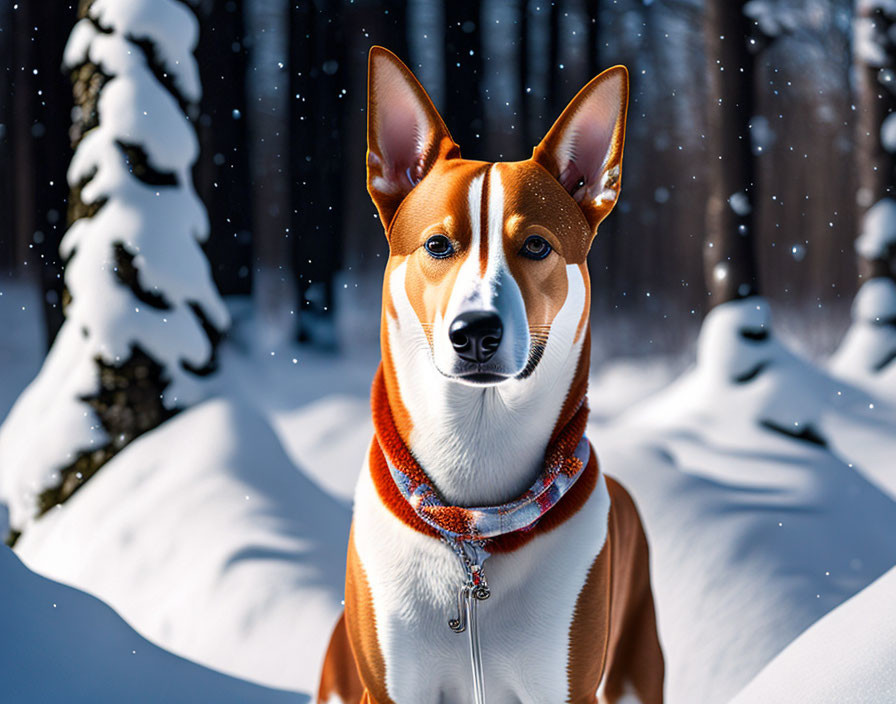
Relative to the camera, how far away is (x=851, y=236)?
25.8ft

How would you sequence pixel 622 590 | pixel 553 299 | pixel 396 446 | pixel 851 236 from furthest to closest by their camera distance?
1. pixel 851 236
2. pixel 622 590
3. pixel 396 446
4. pixel 553 299

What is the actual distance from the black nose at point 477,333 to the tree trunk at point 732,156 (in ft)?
11.6

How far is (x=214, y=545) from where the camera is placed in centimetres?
332

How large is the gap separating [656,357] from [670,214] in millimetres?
2600

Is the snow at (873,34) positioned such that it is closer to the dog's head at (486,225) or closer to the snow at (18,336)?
the dog's head at (486,225)

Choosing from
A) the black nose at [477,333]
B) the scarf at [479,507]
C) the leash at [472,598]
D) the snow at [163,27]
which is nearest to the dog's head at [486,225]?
the black nose at [477,333]

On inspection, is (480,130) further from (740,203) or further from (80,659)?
(80,659)

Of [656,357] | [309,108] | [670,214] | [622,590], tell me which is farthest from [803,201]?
[622,590]

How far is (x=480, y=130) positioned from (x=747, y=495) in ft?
10.3

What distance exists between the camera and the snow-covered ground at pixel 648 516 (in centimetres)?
289

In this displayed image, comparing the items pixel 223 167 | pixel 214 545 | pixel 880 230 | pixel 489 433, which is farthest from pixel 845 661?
pixel 223 167

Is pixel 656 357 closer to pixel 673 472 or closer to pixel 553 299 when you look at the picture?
pixel 673 472

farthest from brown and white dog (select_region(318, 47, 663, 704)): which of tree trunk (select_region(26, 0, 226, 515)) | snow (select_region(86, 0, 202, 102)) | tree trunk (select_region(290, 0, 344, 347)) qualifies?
tree trunk (select_region(290, 0, 344, 347))

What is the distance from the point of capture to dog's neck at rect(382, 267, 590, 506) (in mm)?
1685
